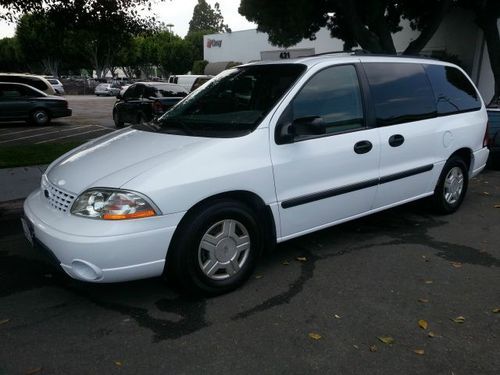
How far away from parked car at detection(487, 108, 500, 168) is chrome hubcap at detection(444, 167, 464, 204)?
3.14 metres

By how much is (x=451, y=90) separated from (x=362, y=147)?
1867 millimetres

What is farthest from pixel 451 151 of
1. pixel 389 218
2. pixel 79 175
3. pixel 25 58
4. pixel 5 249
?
pixel 25 58

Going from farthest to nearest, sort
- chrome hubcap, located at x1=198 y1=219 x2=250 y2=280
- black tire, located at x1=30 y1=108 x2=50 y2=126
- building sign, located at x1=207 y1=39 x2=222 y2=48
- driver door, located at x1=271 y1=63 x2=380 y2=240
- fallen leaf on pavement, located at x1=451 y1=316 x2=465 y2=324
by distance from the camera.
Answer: building sign, located at x1=207 y1=39 x2=222 y2=48
black tire, located at x1=30 y1=108 x2=50 y2=126
driver door, located at x1=271 y1=63 x2=380 y2=240
chrome hubcap, located at x1=198 y1=219 x2=250 y2=280
fallen leaf on pavement, located at x1=451 y1=316 x2=465 y2=324

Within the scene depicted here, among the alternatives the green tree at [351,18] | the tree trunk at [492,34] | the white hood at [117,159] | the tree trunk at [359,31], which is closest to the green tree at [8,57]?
the green tree at [351,18]

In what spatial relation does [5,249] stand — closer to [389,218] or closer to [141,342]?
[141,342]

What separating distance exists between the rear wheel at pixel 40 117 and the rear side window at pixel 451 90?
13.4m

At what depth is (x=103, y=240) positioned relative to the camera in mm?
2967

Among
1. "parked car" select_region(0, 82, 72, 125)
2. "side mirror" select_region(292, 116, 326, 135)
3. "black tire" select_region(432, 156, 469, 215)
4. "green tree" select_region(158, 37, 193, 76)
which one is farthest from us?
"green tree" select_region(158, 37, 193, 76)

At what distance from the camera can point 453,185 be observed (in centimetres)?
548

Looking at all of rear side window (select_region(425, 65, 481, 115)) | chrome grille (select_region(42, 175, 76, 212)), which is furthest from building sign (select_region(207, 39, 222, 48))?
chrome grille (select_region(42, 175, 76, 212))

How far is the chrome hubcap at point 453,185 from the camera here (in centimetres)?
538

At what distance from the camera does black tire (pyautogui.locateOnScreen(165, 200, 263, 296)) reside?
127 inches

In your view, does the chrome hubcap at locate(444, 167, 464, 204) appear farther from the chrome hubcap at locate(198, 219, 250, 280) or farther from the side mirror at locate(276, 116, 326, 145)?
the chrome hubcap at locate(198, 219, 250, 280)

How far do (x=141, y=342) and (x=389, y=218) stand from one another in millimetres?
3456
